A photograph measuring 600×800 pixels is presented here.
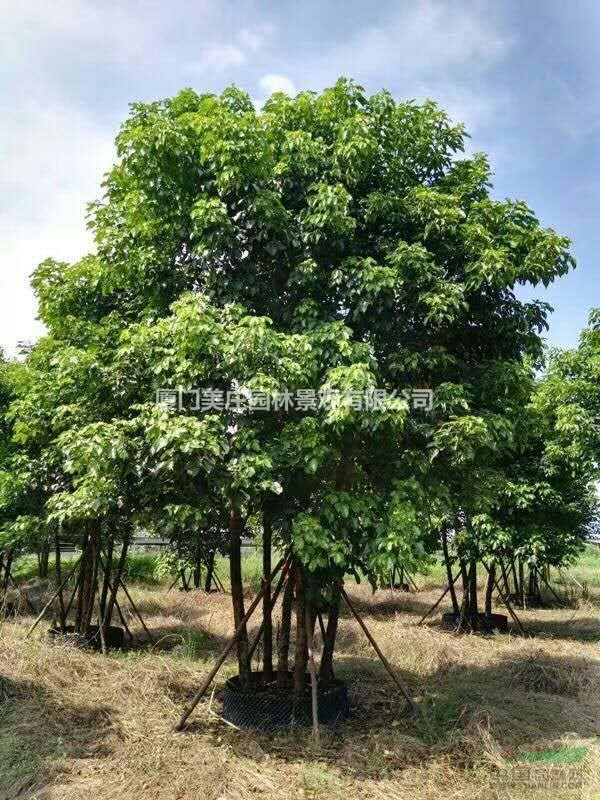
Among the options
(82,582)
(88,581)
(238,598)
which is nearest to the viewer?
(238,598)

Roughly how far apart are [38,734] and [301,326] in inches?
200

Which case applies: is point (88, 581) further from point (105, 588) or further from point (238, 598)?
point (238, 598)

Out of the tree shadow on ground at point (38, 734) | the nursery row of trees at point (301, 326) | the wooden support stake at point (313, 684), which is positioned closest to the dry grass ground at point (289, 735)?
the tree shadow on ground at point (38, 734)

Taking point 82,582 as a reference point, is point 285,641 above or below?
below

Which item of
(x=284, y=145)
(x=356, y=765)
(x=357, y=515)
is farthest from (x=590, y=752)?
(x=284, y=145)

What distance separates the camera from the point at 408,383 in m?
7.76

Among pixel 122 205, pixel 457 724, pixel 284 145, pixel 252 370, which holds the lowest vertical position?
pixel 457 724

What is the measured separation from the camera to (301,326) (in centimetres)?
747

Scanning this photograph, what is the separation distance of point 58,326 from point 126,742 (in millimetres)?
5163

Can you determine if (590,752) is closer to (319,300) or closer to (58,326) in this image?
(319,300)

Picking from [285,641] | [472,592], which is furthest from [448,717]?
[472,592]

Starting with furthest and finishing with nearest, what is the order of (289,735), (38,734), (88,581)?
1. (88,581)
2. (289,735)
3. (38,734)

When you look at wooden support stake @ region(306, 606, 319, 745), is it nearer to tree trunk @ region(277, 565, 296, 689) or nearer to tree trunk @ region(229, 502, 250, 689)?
tree trunk @ region(277, 565, 296, 689)

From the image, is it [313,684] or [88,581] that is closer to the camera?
[313,684]
